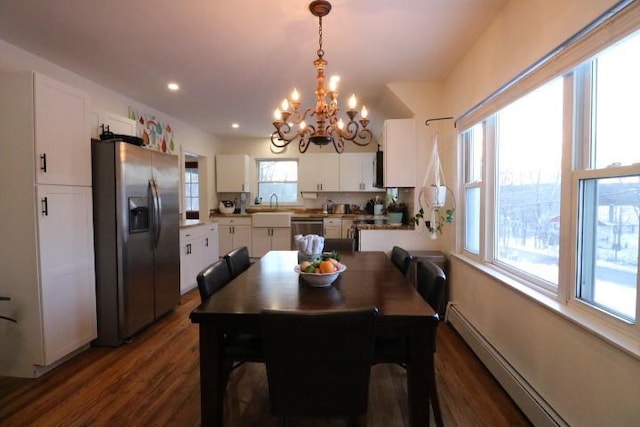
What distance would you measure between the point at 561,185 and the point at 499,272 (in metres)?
0.91

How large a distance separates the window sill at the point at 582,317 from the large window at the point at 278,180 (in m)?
4.79

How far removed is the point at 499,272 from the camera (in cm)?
242

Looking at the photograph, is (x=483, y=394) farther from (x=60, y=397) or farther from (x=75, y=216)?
(x=75, y=216)

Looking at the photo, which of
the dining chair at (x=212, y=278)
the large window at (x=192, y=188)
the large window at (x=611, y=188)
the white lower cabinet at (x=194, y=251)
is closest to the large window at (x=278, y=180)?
the large window at (x=192, y=188)

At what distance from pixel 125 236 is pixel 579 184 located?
3132 mm

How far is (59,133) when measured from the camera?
7.95 ft

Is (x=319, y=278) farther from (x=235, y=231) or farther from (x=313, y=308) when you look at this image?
(x=235, y=231)

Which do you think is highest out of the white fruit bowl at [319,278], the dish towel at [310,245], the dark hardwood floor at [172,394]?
the dish towel at [310,245]

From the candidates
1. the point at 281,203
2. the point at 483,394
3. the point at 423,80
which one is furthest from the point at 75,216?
the point at 281,203

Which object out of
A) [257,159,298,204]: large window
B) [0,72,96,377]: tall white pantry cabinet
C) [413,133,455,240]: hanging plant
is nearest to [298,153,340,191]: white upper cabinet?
[257,159,298,204]: large window

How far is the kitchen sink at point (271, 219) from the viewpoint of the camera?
598 centimetres

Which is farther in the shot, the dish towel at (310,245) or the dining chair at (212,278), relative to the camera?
the dish towel at (310,245)

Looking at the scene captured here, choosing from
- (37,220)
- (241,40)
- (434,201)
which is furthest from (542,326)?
(37,220)

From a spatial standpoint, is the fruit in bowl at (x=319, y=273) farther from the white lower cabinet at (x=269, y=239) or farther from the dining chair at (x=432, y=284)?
the white lower cabinet at (x=269, y=239)
